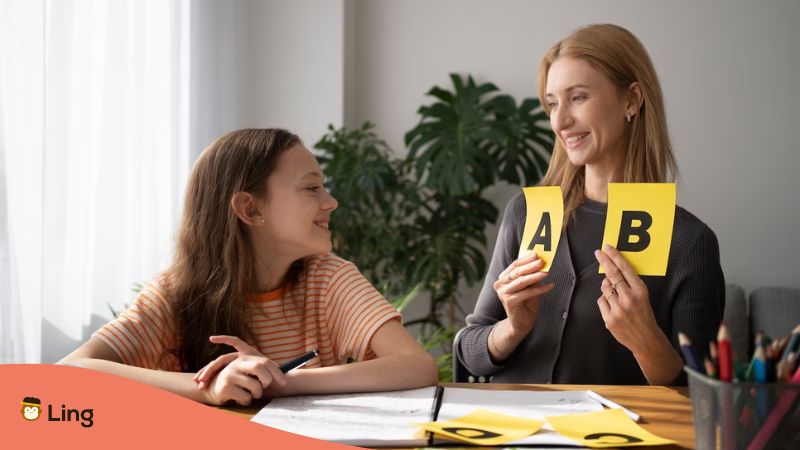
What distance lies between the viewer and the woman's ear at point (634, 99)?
1.70m

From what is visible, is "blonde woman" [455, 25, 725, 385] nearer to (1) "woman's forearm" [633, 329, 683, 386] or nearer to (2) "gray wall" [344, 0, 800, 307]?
(1) "woman's forearm" [633, 329, 683, 386]

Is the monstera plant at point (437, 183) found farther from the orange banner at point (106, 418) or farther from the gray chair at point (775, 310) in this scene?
the orange banner at point (106, 418)

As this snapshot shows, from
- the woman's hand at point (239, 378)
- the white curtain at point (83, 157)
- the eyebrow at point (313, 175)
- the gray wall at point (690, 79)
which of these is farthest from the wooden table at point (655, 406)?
the gray wall at point (690, 79)

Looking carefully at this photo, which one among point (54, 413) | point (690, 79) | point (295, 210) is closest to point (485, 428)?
point (54, 413)

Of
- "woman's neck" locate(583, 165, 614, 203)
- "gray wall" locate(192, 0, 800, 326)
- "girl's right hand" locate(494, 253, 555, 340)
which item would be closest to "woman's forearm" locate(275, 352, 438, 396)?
"girl's right hand" locate(494, 253, 555, 340)

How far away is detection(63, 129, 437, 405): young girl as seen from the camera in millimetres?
1419

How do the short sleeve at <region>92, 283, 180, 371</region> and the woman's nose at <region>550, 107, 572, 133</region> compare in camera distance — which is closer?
the short sleeve at <region>92, 283, 180, 371</region>

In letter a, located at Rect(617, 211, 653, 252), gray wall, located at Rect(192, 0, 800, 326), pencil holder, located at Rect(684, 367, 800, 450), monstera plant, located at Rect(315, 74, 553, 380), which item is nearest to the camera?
pencil holder, located at Rect(684, 367, 800, 450)

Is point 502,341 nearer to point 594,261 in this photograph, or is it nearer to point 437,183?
point 594,261

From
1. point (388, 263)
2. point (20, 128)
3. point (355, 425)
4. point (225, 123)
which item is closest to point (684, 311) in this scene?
point (355, 425)

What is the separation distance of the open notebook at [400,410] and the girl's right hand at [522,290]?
0.27 m

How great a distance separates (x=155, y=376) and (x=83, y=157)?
1422mm

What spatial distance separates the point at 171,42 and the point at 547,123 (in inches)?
73.4

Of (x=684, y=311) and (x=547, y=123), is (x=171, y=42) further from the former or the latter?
(x=684, y=311)
